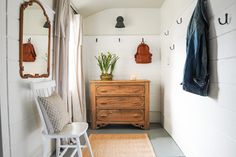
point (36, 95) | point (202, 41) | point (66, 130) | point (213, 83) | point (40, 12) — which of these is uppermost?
point (40, 12)

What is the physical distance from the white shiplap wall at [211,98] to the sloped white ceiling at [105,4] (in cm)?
62

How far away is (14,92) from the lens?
63.7 inches

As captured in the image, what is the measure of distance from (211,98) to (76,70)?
2291 millimetres

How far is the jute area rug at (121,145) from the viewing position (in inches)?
97.6

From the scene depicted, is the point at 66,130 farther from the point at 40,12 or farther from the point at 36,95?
the point at 40,12

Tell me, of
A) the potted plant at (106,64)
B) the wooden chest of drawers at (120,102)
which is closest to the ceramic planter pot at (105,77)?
the potted plant at (106,64)

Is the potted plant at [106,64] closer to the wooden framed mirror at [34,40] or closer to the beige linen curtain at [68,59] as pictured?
the beige linen curtain at [68,59]

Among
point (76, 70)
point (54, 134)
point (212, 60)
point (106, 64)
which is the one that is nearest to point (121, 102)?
point (106, 64)

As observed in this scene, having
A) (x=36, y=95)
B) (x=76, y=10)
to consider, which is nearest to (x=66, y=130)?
(x=36, y=95)

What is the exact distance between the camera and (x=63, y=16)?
101 inches

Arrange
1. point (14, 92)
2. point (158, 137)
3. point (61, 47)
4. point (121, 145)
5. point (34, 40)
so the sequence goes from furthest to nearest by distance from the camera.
Answer: point (158, 137), point (121, 145), point (61, 47), point (34, 40), point (14, 92)

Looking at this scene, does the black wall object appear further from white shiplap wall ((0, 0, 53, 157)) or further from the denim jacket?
white shiplap wall ((0, 0, 53, 157))

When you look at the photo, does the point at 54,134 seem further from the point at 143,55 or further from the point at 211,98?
the point at 143,55

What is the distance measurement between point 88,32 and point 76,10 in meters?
0.58
